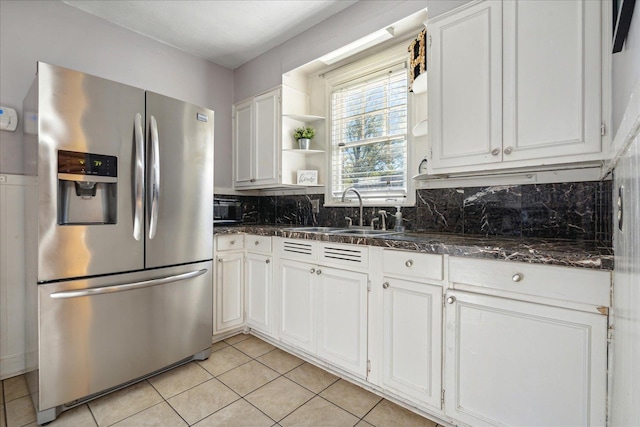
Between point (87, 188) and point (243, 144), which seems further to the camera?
point (243, 144)

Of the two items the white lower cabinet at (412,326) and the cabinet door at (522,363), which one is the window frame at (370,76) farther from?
the cabinet door at (522,363)

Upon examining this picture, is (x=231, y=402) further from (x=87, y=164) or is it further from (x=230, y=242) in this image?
(x=87, y=164)

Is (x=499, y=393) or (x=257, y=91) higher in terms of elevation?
(x=257, y=91)

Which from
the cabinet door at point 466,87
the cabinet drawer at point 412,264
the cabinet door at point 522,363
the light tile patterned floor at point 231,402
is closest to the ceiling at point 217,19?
the cabinet door at point 466,87

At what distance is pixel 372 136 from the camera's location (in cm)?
268

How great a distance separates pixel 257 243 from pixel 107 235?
3.53 feet

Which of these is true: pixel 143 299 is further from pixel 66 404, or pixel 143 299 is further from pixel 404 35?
pixel 404 35

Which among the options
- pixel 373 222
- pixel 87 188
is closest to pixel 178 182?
pixel 87 188

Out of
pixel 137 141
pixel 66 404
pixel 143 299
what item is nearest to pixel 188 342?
pixel 143 299

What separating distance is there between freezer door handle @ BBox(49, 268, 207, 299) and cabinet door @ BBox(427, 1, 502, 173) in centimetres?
178

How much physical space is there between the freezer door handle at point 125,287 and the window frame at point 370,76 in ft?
4.56

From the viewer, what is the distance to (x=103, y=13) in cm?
246

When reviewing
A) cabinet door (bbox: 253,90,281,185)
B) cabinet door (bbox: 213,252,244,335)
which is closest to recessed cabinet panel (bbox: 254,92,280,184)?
cabinet door (bbox: 253,90,281,185)

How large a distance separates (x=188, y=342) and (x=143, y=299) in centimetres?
47
